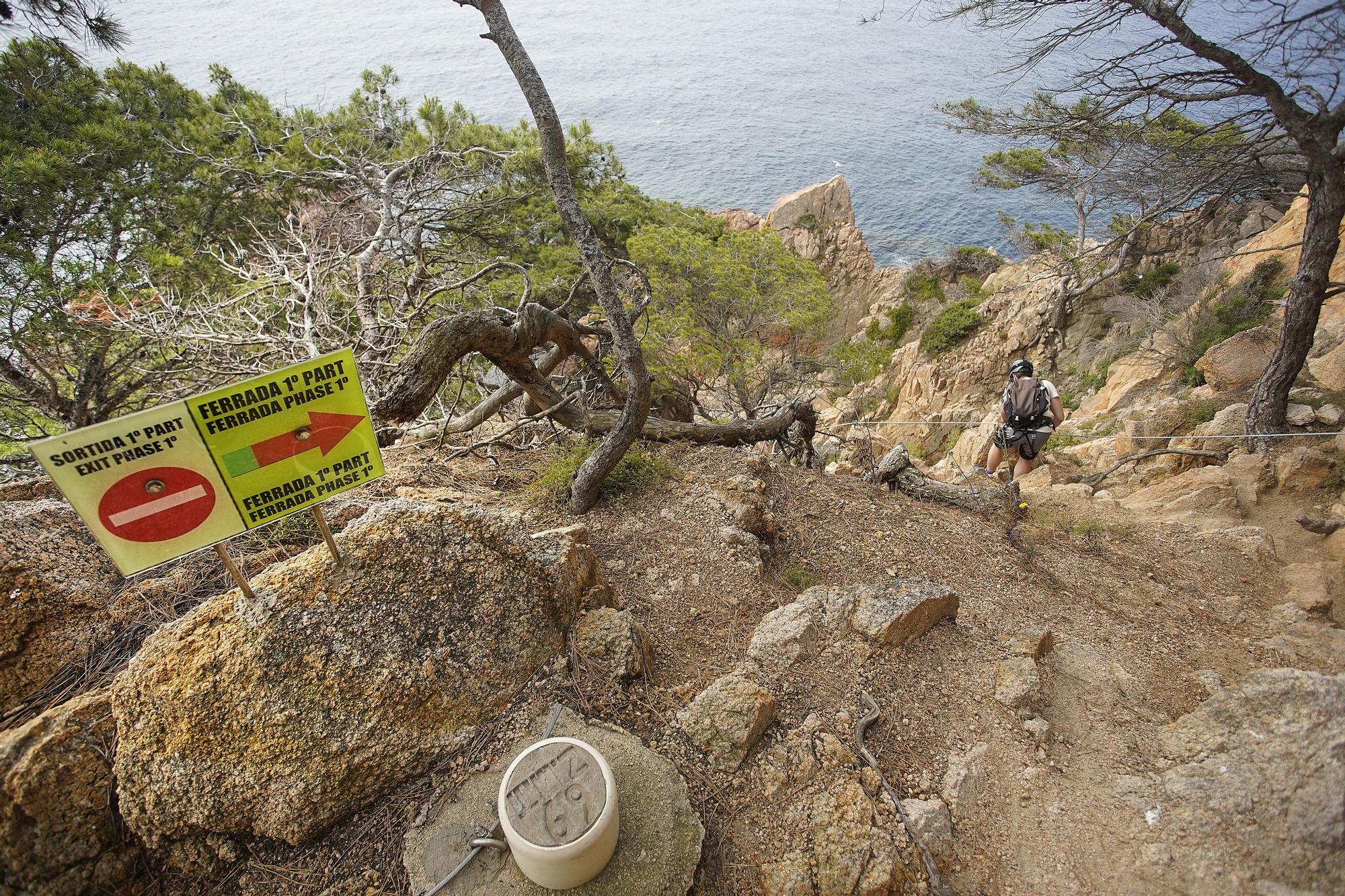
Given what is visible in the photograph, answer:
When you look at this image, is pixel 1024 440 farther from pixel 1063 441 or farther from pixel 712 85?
pixel 712 85

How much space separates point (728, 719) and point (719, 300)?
6985 mm

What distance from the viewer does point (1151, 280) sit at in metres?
15.6

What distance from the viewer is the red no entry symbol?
2.29 m

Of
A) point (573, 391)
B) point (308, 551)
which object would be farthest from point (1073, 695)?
point (573, 391)

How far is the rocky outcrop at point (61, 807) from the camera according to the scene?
219cm

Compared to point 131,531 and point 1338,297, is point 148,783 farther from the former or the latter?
point 1338,297

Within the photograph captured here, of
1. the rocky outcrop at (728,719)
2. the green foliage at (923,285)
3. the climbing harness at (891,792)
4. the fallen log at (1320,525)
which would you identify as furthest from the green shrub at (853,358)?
the green foliage at (923,285)

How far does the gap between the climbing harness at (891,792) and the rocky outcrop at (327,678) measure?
1643mm

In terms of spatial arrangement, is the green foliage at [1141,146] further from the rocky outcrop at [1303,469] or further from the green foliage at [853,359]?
the green foliage at [853,359]

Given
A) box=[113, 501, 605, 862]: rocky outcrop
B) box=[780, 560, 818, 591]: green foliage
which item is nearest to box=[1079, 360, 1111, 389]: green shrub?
box=[780, 560, 818, 591]: green foliage

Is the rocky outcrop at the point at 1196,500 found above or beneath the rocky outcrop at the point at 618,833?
beneath

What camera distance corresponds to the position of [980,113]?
13.7 m

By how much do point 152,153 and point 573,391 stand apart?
19.3ft

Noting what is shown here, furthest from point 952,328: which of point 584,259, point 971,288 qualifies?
point 584,259
